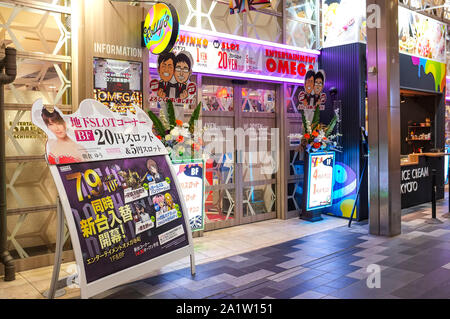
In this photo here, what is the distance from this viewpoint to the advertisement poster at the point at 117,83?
488 centimetres

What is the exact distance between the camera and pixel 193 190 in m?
5.51

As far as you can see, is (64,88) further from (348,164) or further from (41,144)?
(348,164)

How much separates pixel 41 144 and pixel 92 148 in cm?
153

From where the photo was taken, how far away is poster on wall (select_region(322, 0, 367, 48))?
677cm

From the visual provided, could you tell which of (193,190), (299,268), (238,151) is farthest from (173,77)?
(299,268)

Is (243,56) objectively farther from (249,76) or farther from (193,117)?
(193,117)

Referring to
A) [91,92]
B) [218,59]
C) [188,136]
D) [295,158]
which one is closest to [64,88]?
[91,92]

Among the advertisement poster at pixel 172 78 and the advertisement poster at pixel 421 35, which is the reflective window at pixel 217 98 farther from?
the advertisement poster at pixel 421 35

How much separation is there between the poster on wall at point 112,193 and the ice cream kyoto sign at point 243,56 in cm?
196

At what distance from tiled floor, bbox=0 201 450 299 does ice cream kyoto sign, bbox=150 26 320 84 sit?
2.50 m

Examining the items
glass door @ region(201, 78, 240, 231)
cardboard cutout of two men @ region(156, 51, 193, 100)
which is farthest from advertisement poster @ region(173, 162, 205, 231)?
cardboard cutout of two men @ region(156, 51, 193, 100)

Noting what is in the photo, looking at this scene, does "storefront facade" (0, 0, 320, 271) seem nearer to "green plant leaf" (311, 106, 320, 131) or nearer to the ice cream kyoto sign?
the ice cream kyoto sign

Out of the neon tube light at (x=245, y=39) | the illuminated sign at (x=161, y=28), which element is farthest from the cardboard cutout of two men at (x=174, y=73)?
the neon tube light at (x=245, y=39)

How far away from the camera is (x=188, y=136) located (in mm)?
5367
